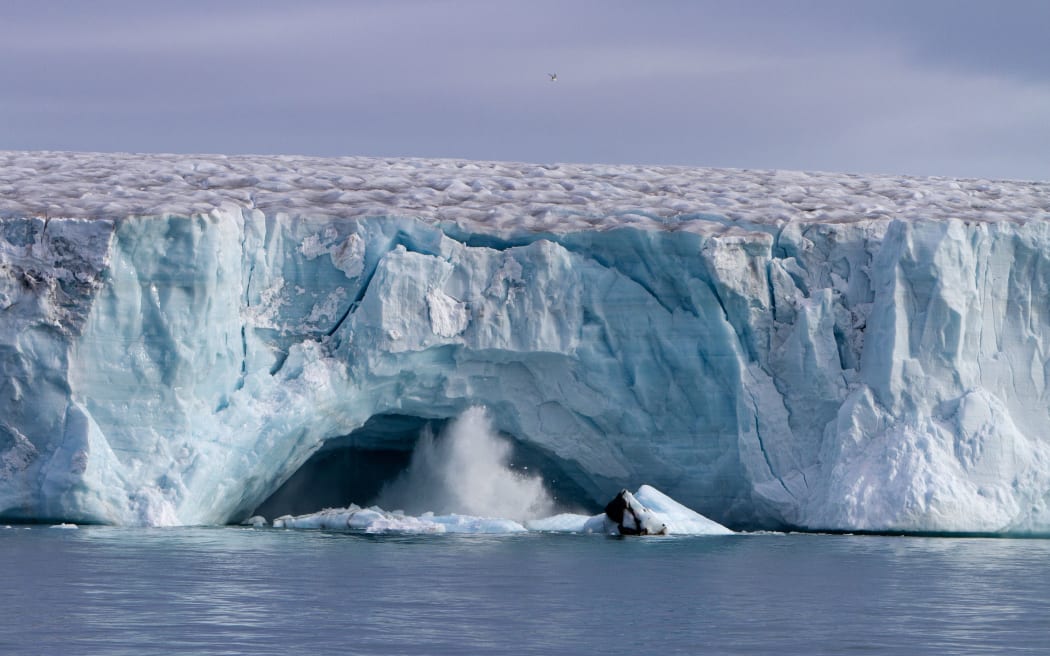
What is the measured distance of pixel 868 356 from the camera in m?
14.5

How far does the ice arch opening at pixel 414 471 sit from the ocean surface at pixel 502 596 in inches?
105

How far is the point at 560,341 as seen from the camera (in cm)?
1445

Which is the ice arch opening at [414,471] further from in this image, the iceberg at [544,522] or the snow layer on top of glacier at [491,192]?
the snow layer on top of glacier at [491,192]

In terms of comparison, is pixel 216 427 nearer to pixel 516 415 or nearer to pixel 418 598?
pixel 516 415

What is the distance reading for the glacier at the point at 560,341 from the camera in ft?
43.7

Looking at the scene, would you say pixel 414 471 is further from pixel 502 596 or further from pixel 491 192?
pixel 502 596

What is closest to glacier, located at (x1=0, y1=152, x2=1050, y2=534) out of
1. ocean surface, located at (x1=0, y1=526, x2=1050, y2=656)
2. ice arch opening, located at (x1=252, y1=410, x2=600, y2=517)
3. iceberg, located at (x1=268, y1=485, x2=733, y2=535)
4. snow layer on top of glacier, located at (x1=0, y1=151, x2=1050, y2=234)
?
snow layer on top of glacier, located at (x1=0, y1=151, x2=1050, y2=234)

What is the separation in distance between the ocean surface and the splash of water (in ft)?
8.11

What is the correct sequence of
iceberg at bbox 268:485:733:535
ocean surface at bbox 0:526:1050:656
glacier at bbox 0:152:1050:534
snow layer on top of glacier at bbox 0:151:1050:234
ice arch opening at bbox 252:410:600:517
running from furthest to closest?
ice arch opening at bbox 252:410:600:517
snow layer on top of glacier at bbox 0:151:1050:234
iceberg at bbox 268:485:733:535
glacier at bbox 0:152:1050:534
ocean surface at bbox 0:526:1050:656

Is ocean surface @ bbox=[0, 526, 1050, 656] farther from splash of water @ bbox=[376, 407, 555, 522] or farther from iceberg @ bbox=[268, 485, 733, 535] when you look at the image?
splash of water @ bbox=[376, 407, 555, 522]

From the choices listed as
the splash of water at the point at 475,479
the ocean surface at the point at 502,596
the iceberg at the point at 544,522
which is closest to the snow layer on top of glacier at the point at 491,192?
the splash of water at the point at 475,479

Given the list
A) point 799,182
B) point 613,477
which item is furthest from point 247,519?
point 799,182

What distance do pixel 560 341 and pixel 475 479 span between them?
185 centimetres

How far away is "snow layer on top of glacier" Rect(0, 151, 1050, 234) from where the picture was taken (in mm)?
14617
